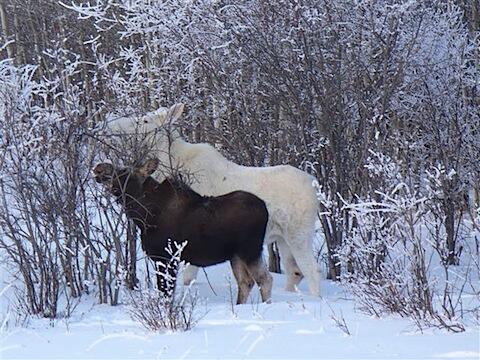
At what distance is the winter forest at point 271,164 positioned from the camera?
739 cm

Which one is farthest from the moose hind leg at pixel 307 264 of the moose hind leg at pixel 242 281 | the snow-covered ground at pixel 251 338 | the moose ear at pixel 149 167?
the snow-covered ground at pixel 251 338

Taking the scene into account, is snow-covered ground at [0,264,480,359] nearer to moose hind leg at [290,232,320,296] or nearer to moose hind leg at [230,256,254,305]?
moose hind leg at [230,256,254,305]

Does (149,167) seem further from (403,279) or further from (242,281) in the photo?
(403,279)

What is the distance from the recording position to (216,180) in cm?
1095

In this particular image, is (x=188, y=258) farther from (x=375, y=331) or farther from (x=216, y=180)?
(x=375, y=331)

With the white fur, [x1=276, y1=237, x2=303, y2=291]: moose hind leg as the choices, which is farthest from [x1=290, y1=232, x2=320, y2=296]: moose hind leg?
[x1=276, y1=237, x2=303, y2=291]: moose hind leg

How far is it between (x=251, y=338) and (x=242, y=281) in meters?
3.07

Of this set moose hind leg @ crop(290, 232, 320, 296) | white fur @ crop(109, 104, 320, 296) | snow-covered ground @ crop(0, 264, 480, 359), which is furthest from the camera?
moose hind leg @ crop(290, 232, 320, 296)

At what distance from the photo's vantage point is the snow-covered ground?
650cm

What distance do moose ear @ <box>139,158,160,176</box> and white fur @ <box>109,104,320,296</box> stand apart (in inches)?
18.8

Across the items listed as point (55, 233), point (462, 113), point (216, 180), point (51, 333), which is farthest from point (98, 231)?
point (462, 113)

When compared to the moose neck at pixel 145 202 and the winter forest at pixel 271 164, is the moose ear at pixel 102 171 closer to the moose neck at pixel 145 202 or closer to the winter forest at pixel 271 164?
the winter forest at pixel 271 164

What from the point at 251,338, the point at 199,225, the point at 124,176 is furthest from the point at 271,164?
the point at 251,338

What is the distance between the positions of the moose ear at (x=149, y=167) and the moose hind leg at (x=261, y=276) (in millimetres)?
1419
